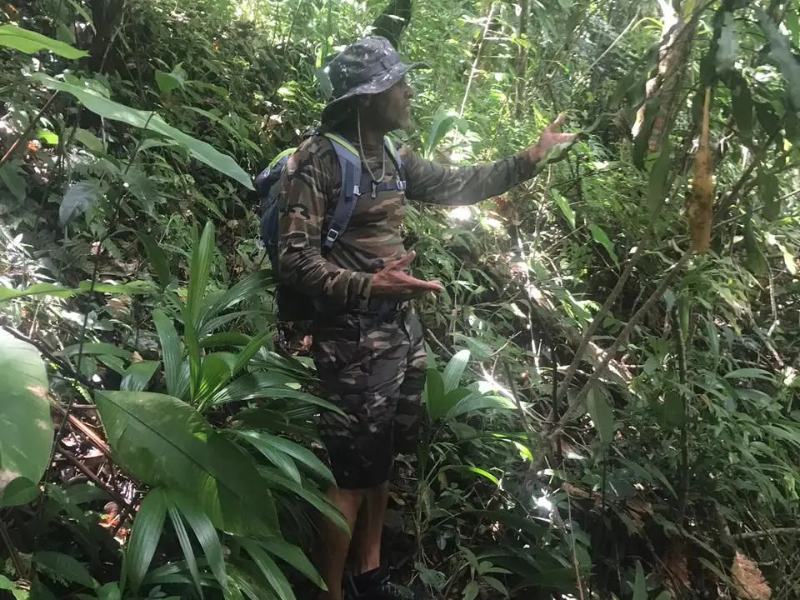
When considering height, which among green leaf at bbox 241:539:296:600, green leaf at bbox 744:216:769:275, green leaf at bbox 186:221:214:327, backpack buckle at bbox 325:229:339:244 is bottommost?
green leaf at bbox 241:539:296:600

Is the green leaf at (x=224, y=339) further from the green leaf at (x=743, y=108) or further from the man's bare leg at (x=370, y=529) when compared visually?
the green leaf at (x=743, y=108)

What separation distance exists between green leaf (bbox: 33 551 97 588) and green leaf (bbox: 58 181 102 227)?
852 millimetres

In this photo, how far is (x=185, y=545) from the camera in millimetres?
1536

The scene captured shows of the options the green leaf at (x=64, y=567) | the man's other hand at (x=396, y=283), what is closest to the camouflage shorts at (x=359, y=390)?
the man's other hand at (x=396, y=283)

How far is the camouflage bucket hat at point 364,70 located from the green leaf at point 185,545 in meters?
1.32

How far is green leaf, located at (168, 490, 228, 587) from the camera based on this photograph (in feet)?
5.00

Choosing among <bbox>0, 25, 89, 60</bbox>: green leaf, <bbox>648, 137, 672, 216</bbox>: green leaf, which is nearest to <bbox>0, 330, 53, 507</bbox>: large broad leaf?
<bbox>0, 25, 89, 60</bbox>: green leaf

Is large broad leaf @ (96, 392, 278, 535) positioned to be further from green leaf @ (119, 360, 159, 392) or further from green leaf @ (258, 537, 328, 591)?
green leaf @ (119, 360, 159, 392)

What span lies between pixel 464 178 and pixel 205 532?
5.30ft

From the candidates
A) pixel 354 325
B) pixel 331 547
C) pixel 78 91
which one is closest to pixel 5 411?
pixel 78 91

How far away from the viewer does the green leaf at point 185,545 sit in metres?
1.51

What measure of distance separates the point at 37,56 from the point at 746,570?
4014mm

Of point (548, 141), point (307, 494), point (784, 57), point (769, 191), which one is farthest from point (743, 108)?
point (307, 494)

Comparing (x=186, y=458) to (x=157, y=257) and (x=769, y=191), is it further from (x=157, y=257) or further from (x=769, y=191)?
(x=769, y=191)
